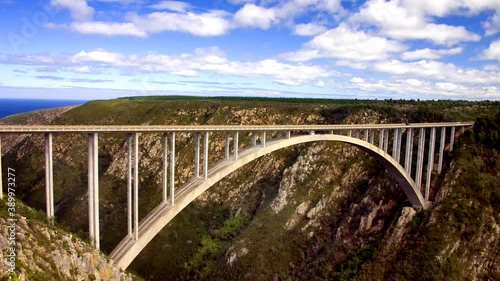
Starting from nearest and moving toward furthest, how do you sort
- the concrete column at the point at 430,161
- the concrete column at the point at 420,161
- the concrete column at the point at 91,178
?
the concrete column at the point at 91,178
the concrete column at the point at 420,161
the concrete column at the point at 430,161

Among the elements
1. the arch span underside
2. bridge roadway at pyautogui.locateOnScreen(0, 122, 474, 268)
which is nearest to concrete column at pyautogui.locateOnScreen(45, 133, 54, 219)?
bridge roadway at pyautogui.locateOnScreen(0, 122, 474, 268)

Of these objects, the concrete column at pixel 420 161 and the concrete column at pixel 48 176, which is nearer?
the concrete column at pixel 48 176

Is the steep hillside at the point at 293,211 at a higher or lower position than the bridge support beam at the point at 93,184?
lower

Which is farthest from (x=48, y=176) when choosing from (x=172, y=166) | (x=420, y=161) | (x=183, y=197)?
(x=420, y=161)

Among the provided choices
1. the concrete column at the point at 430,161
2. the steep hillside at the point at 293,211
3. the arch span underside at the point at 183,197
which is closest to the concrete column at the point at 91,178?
the arch span underside at the point at 183,197

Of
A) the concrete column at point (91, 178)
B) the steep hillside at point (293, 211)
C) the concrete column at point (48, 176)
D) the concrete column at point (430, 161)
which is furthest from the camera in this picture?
the concrete column at point (430, 161)

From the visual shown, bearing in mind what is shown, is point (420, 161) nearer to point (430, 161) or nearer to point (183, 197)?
point (430, 161)

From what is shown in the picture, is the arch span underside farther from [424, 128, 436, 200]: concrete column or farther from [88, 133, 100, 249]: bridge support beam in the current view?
[424, 128, 436, 200]: concrete column

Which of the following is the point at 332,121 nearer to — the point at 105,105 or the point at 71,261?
the point at 71,261

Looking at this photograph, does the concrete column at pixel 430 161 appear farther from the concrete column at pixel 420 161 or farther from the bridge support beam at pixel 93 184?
the bridge support beam at pixel 93 184
